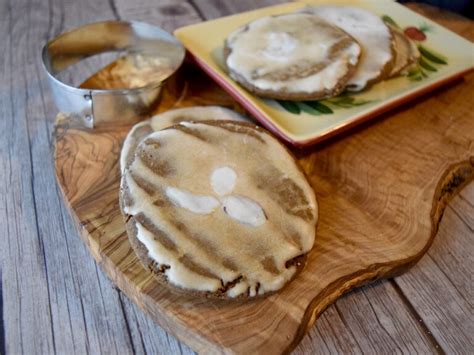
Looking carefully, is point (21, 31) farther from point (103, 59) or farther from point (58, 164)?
point (58, 164)

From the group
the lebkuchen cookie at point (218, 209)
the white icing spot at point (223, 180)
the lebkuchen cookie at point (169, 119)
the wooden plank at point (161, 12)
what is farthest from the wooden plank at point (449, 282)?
the wooden plank at point (161, 12)

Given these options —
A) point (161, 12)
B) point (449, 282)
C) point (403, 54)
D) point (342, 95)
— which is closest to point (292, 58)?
point (342, 95)

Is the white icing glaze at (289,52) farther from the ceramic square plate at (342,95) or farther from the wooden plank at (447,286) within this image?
the wooden plank at (447,286)

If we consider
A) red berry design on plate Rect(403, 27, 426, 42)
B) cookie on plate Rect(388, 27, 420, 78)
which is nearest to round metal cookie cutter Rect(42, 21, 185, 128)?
cookie on plate Rect(388, 27, 420, 78)

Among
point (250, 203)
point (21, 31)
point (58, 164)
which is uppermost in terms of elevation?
point (250, 203)

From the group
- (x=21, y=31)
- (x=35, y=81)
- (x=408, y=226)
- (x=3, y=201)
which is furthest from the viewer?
(x=21, y=31)

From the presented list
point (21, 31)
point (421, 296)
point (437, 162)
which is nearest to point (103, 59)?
point (21, 31)
